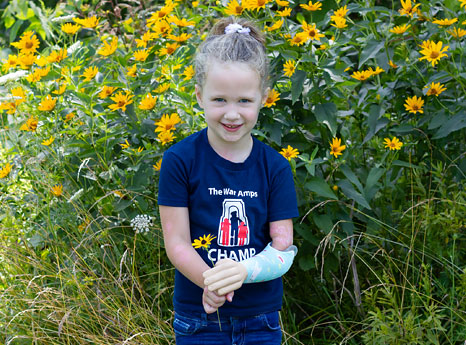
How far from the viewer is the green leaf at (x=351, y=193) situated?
8.09 ft

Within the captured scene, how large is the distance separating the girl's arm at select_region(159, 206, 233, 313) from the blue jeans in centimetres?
15

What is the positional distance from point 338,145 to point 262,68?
72cm

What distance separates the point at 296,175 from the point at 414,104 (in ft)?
1.94

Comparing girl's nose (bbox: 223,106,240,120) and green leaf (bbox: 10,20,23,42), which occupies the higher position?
green leaf (bbox: 10,20,23,42)

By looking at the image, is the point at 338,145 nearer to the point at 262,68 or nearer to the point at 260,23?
the point at 260,23

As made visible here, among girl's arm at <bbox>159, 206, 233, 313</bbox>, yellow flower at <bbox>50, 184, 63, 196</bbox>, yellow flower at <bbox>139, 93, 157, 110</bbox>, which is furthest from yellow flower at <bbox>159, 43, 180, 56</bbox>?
girl's arm at <bbox>159, 206, 233, 313</bbox>

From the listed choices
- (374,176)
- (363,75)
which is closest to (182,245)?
(374,176)

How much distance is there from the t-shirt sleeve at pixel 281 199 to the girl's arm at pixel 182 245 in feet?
0.83

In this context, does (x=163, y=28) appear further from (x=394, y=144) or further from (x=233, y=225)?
(x=233, y=225)

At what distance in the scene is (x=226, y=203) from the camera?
1.88m

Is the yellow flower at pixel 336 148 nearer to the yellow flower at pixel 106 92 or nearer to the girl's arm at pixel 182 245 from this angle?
the girl's arm at pixel 182 245

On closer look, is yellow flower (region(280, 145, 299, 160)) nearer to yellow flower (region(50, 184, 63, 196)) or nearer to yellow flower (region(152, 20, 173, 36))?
yellow flower (region(152, 20, 173, 36))

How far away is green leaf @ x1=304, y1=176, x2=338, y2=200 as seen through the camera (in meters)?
2.44

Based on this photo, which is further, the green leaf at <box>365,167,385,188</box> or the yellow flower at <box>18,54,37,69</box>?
the yellow flower at <box>18,54,37,69</box>
